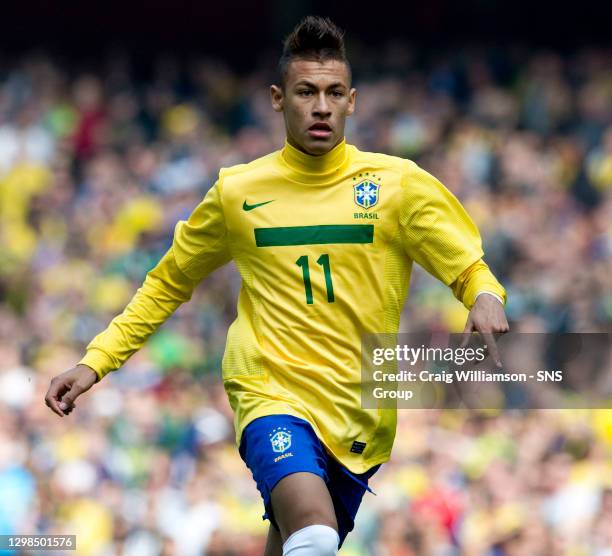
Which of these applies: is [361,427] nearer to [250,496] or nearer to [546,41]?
[250,496]

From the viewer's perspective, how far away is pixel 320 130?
5.98 meters

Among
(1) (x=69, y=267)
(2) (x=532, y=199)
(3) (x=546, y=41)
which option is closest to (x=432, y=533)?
(2) (x=532, y=199)

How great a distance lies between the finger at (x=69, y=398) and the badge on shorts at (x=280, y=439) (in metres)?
0.83

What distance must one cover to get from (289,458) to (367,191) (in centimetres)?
114

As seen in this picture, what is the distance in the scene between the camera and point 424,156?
51.2 ft

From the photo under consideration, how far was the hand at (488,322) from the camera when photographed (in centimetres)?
541

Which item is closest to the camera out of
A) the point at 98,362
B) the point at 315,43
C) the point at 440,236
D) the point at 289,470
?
the point at 289,470

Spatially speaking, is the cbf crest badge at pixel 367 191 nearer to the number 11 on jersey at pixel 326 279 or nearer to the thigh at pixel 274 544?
the number 11 on jersey at pixel 326 279

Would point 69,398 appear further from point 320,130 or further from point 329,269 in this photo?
point 320,130

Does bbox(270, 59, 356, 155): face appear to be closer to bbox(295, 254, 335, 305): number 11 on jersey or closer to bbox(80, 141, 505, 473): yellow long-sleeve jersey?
bbox(80, 141, 505, 473): yellow long-sleeve jersey

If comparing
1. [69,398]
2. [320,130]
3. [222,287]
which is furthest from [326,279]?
[222,287]

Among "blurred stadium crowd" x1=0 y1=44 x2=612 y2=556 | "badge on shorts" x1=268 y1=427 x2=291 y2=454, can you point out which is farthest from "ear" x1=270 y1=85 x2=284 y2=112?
"blurred stadium crowd" x1=0 y1=44 x2=612 y2=556

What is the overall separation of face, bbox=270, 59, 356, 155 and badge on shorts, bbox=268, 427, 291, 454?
1.13 m

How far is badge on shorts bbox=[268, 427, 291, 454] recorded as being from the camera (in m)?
5.66
